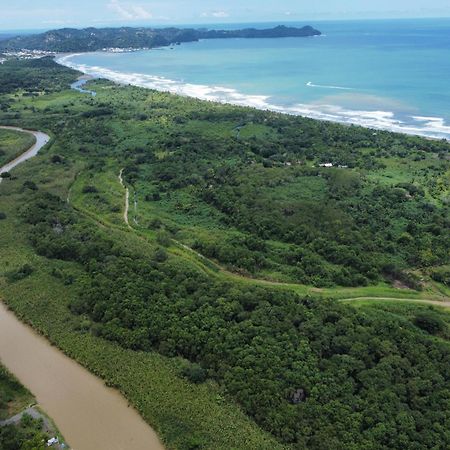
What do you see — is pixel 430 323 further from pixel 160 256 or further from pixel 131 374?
pixel 160 256

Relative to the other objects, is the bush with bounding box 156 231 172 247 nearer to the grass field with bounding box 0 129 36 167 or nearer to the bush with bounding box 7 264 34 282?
the bush with bounding box 7 264 34 282

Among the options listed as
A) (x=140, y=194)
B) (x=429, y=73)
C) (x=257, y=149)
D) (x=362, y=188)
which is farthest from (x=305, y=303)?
(x=429, y=73)

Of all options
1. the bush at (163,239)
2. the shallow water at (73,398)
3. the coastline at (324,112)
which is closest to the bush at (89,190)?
the bush at (163,239)

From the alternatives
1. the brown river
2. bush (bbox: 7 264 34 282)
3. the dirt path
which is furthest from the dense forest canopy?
the brown river

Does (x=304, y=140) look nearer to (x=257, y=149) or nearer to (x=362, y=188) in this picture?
(x=257, y=149)

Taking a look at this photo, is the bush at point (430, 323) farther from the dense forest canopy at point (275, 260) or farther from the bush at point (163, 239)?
the bush at point (163, 239)

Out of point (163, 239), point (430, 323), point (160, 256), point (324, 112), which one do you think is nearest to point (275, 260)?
point (160, 256)
